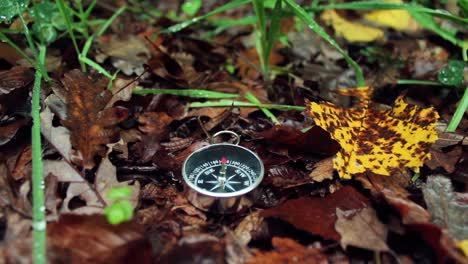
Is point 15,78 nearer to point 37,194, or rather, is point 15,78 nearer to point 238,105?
point 37,194

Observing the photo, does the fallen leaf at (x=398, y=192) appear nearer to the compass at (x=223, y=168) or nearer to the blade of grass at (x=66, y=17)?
the compass at (x=223, y=168)

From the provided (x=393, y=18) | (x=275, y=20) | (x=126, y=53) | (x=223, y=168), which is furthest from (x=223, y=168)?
(x=393, y=18)

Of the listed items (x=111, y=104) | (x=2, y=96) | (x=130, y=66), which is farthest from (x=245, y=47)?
(x=2, y=96)

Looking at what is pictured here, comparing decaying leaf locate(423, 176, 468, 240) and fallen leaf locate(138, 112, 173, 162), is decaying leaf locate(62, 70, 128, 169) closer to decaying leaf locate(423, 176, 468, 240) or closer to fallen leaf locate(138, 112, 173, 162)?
fallen leaf locate(138, 112, 173, 162)

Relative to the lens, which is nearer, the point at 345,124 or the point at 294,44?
the point at 345,124

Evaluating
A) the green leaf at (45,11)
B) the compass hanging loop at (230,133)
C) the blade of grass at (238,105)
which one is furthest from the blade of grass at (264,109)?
the green leaf at (45,11)

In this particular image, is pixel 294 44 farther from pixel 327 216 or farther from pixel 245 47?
pixel 327 216
